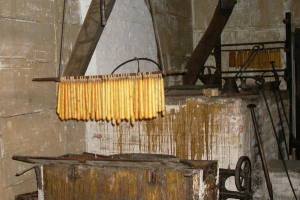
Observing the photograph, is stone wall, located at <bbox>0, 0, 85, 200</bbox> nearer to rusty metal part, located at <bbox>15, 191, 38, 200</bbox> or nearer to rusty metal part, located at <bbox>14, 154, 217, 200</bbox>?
→ rusty metal part, located at <bbox>15, 191, 38, 200</bbox>

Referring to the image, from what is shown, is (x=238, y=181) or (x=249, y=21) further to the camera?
(x=249, y=21)

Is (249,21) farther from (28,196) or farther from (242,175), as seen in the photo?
(28,196)

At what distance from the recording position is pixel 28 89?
3439 millimetres

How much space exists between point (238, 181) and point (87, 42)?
5.85 ft

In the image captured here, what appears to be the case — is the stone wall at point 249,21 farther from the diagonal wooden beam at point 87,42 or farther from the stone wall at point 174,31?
the diagonal wooden beam at point 87,42

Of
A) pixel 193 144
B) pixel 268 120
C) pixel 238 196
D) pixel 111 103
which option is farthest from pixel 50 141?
pixel 268 120

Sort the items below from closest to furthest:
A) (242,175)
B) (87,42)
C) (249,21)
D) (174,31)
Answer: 1. (242,175)
2. (87,42)
3. (174,31)
4. (249,21)

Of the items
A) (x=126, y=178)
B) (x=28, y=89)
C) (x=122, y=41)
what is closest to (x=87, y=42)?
(x=28, y=89)

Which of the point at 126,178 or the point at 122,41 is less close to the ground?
the point at 122,41

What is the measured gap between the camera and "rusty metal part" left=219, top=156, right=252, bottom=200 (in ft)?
10.7

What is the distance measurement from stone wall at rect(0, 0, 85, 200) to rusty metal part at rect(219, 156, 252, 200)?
1484 millimetres

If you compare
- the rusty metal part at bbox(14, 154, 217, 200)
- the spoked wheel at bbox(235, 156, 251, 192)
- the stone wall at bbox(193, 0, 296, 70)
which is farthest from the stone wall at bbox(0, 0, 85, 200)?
the stone wall at bbox(193, 0, 296, 70)

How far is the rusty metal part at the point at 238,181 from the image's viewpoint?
3.26 meters

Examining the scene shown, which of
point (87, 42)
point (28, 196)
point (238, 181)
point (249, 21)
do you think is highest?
point (249, 21)
